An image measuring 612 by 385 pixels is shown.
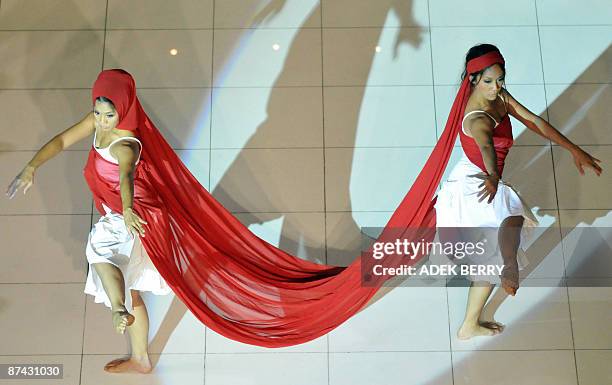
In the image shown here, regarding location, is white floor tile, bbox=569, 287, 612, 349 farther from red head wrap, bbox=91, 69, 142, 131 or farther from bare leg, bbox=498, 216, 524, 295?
red head wrap, bbox=91, 69, 142, 131

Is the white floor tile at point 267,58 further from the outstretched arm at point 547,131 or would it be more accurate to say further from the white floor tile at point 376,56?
the outstretched arm at point 547,131

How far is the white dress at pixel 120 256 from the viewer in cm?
299

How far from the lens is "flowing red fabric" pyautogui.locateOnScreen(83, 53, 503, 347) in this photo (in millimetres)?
3002

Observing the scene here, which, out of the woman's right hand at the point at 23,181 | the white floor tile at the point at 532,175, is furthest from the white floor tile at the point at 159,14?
the white floor tile at the point at 532,175

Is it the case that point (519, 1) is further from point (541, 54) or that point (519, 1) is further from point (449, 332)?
point (449, 332)

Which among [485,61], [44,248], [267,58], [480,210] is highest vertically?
[267,58]

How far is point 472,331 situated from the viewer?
124 inches

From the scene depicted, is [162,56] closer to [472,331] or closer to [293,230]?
[293,230]

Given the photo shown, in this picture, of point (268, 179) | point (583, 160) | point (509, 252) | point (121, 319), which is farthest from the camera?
point (268, 179)

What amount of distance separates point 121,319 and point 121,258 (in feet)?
0.92

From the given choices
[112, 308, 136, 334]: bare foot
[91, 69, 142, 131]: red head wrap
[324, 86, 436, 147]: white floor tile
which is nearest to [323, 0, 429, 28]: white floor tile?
[324, 86, 436, 147]: white floor tile

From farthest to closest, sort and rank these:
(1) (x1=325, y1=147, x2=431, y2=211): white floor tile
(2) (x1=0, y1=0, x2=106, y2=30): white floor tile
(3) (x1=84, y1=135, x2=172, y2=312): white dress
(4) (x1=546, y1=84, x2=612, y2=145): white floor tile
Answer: (2) (x1=0, y1=0, x2=106, y2=30): white floor tile
(4) (x1=546, y1=84, x2=612, y2=145): white floor tile
(1) (x1=325, y1=147, x2=431, y2=211): white floor tile
(3) (x1=84, y1=135, x2=172, y2=312): white dress

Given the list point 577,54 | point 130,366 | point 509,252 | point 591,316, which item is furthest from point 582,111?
point 130,366

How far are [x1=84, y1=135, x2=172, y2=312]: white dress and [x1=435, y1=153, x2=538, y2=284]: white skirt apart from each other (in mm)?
1319
